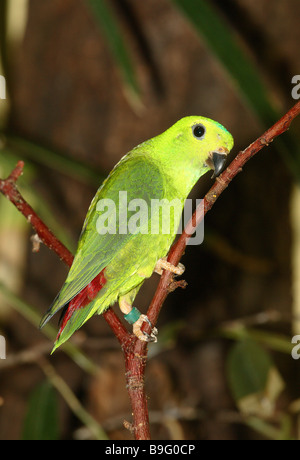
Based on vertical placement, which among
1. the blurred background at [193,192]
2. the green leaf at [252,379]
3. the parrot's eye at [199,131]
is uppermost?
the blurred background at [193,192]

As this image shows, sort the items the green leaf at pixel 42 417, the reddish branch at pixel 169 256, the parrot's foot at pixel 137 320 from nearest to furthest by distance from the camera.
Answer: the reddish branch at pixel 169 256, the parrot's foot at pixel 137 320, the green leaf at pixel 42 417

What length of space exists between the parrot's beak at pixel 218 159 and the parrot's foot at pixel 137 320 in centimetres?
32

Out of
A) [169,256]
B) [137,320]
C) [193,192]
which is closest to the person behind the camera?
[169,256]

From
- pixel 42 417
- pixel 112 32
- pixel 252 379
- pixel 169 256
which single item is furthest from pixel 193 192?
pixel 169 256

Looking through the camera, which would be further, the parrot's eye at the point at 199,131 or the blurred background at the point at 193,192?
the blurred background at the point at 193,192

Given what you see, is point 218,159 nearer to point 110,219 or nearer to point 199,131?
point 199,131

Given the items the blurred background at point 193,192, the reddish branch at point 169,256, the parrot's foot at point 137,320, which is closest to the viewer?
the reddish branch at point 169,256

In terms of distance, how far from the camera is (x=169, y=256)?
862mm

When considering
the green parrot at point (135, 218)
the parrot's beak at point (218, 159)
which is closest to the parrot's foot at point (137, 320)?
the green parrot at point (135, 218)

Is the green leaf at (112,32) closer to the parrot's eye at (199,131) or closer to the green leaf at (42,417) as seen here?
the parrot's eye at (199,131)

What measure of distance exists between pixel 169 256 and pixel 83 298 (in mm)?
258

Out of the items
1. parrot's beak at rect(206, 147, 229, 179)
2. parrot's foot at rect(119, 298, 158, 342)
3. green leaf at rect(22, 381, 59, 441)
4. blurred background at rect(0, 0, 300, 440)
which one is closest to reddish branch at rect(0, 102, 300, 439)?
parrot's foot at rect(119, 298, 158, 342)

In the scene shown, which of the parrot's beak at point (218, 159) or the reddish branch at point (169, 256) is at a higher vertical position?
the parrot's beak at point (218, 159)

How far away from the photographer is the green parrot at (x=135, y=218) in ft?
3.26
